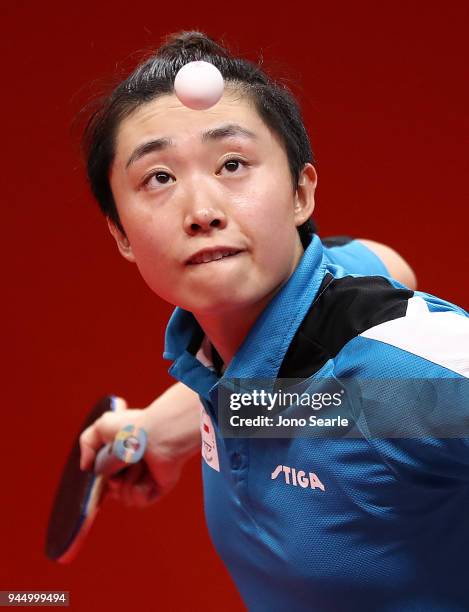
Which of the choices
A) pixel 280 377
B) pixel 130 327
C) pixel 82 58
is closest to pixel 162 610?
pixel 130 327

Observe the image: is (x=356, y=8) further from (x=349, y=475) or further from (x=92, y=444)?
(x=349, y=475)

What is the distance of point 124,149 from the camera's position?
1166 millimetres

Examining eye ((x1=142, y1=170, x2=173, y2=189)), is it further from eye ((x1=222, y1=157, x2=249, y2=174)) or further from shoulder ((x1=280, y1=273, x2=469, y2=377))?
shoulder ((x1=280, y1=273, x2=469, y2=377))

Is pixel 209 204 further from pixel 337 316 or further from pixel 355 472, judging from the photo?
pixel 355 472

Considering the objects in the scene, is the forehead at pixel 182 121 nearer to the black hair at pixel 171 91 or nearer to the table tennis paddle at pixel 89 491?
the black hair at pixel 171 91

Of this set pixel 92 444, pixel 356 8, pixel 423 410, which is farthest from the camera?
pixel 356 8

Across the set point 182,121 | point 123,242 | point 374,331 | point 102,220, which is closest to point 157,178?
point 182,121

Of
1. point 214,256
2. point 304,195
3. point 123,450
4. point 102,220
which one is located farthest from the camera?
point 102,220

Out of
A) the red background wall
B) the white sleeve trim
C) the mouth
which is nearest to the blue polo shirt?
the white sleeve trim

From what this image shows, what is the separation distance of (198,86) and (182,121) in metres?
0.08

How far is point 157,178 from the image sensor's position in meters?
1.11

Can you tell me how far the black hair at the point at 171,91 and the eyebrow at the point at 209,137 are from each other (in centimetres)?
6

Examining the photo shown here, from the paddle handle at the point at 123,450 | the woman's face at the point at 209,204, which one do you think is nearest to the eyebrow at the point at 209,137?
the woman's face at the point at 209,204

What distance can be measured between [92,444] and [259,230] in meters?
0.73
